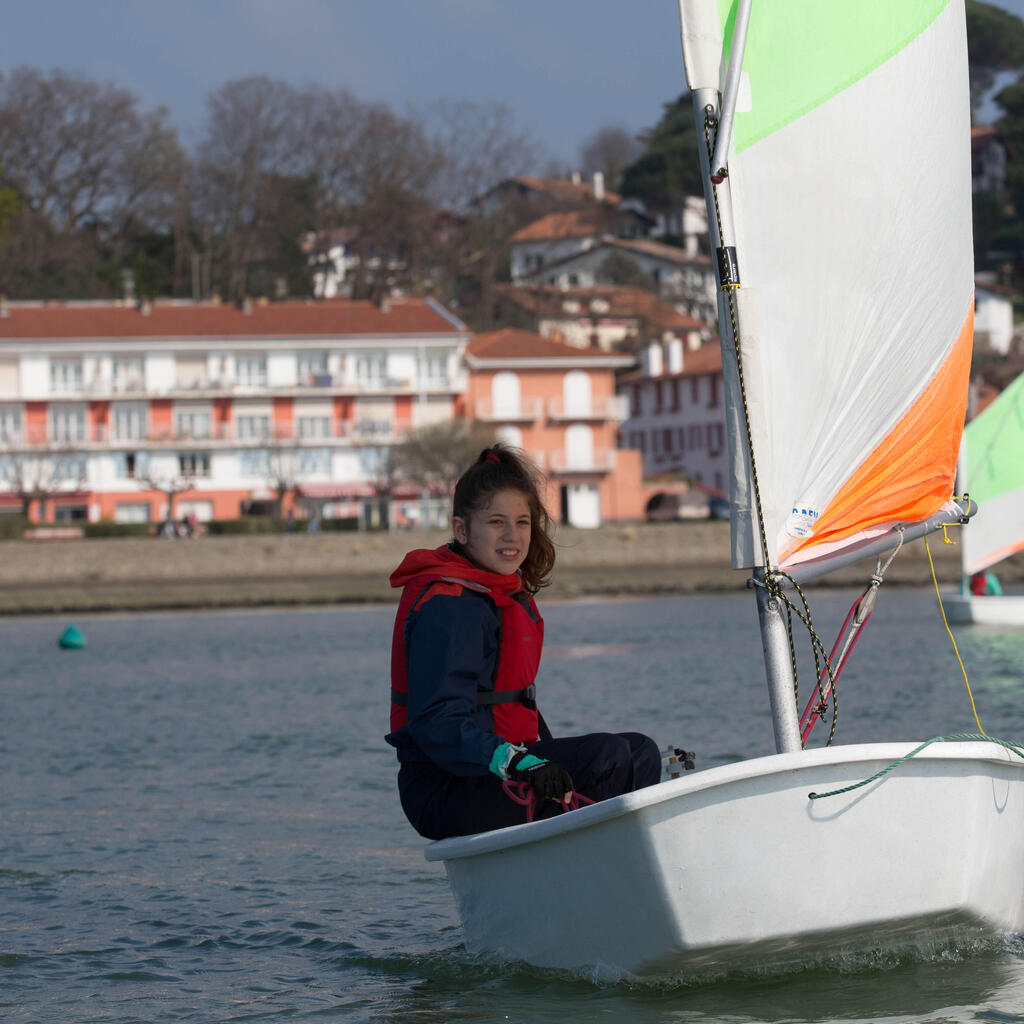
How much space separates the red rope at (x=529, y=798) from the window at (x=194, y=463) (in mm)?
58249

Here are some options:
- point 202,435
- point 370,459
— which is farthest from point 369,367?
point 202,435

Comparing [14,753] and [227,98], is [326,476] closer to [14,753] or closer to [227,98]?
[227,98]

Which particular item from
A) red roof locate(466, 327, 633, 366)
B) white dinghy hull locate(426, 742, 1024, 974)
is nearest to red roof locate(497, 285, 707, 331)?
red roof locate(466, 327, 633, 366)

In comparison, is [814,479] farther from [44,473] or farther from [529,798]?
[44,473]

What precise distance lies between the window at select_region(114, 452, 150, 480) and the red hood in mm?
58338

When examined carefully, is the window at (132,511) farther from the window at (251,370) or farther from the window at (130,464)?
the window at (251,370)

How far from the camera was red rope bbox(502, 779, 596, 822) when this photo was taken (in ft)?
18.1

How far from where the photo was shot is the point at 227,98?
262 ft

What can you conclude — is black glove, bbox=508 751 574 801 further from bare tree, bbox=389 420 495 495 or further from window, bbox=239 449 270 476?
window, bbox=239 449 270 476

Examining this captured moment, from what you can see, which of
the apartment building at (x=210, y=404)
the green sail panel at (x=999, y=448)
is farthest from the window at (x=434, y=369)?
the green sail panel at (x=999, y=448)

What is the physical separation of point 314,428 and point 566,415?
383 inches

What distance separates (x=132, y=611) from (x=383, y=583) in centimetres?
772

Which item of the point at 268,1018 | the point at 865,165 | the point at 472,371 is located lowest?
the point at 268,1018

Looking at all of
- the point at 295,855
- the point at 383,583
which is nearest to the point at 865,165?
the point at 295,855
